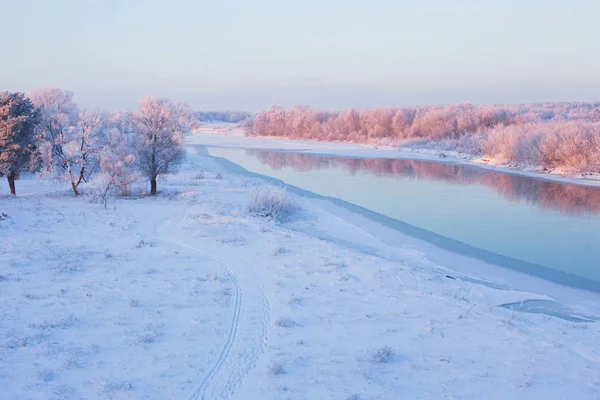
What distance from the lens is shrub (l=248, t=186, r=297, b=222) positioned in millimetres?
15420

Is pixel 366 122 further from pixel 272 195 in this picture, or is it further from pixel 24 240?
pixel 24 240

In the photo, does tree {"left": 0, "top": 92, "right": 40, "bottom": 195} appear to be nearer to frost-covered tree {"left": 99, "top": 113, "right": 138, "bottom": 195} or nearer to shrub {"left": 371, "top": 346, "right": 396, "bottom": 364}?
frost-covered tree {"left": 99, "top": 113, "right": 138, "bottom": 195}

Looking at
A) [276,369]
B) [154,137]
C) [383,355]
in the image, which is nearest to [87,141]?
[154,137]

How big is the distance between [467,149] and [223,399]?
41006mm

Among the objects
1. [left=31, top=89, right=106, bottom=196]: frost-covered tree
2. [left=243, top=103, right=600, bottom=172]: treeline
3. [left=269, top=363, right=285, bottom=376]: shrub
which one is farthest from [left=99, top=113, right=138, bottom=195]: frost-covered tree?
[left=243, top=103, right=600, bottom=172]: treeline

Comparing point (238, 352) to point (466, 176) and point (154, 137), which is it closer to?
point (154, 137)

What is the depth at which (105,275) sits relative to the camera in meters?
8.45

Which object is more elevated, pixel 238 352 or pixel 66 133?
pixel 66 133

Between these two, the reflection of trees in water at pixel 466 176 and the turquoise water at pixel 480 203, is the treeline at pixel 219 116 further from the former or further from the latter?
the turquoise water at pixel 480 203

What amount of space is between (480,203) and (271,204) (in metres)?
9.14

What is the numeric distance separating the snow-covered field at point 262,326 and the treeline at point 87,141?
778 cm

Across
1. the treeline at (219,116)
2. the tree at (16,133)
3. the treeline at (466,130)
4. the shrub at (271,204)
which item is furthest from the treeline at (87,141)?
the treeline at (219,116)

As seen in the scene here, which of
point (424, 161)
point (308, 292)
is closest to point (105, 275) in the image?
point (308, 292)

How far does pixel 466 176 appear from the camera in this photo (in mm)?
28391
